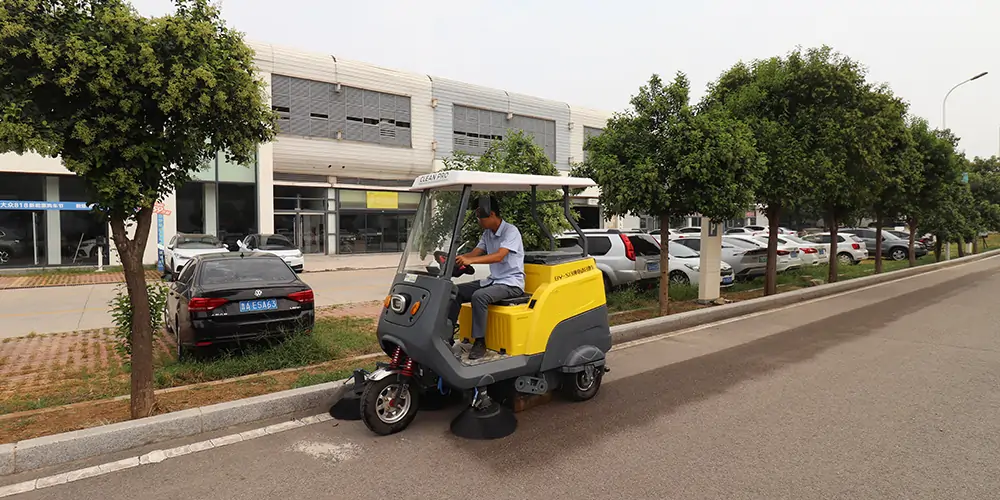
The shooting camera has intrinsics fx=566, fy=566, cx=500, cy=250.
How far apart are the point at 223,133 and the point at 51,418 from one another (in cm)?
283

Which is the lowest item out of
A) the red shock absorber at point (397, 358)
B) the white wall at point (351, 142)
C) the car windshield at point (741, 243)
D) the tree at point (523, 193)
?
the red shock absorber at point (397, 358)

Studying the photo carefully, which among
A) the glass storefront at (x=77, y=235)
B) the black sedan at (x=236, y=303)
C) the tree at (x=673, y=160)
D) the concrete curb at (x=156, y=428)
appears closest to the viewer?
the concrete curb at (x=156, y=428)

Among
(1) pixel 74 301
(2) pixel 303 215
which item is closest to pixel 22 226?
(1) pixel 74 301

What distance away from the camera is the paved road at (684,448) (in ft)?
11.9

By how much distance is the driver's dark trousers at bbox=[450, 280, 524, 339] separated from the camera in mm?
A: 4801

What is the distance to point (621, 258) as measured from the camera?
1258cm

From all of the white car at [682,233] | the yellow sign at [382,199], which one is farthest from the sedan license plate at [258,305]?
the yellow sign at [382,199]

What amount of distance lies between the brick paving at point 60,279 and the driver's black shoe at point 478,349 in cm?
1416

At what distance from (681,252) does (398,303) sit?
11.2 m

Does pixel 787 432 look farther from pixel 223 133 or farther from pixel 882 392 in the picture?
pixel 223 133

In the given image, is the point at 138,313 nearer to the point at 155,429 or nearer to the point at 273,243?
the point at 155,429

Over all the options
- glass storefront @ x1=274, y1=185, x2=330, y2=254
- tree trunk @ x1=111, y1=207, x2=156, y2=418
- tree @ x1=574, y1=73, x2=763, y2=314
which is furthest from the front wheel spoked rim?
glass storefront @ x1=274, y1=185, x2=330, y2=254

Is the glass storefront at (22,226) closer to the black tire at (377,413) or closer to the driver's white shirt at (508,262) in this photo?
the black tire at (377,413)

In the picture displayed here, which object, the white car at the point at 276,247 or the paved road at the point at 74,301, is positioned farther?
the white car at the point at 276,247
